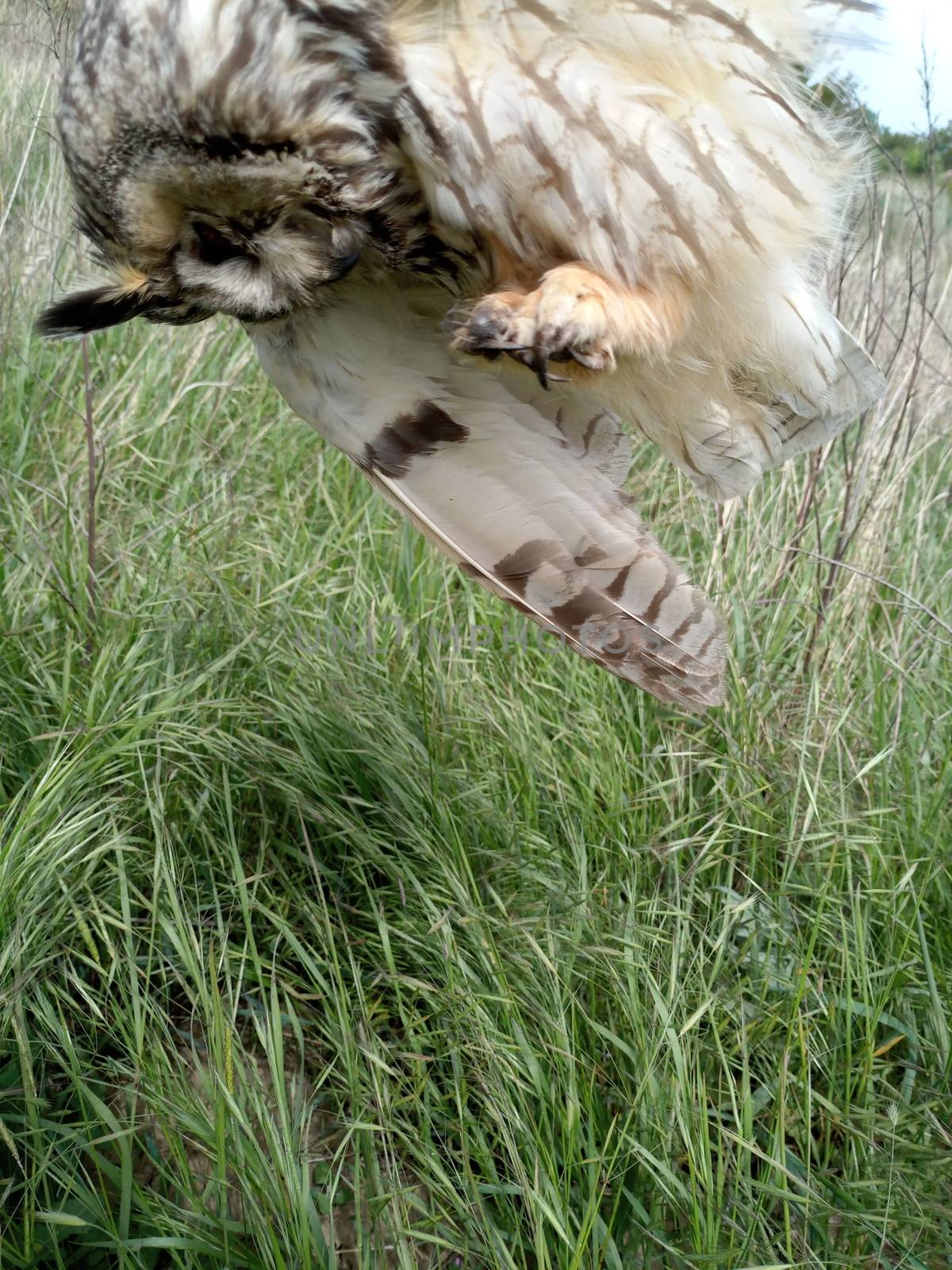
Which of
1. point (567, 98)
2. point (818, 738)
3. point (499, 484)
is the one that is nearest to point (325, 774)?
point (499, 484)

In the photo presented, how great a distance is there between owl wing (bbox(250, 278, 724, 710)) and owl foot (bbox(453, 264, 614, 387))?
65 cm

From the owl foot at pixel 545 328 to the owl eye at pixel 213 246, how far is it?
1.36ft

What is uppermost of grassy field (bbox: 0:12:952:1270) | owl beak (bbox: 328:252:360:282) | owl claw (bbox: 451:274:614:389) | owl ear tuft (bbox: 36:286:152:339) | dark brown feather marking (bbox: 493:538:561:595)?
owl claw (bbox: 451:274:614:389)

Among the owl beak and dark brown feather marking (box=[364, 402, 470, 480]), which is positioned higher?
the owl beak

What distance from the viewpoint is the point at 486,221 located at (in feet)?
6.26

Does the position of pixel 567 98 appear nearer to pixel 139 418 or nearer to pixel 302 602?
pixel 302 602

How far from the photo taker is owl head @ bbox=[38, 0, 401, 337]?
5.65 feet

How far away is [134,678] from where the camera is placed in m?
2.92

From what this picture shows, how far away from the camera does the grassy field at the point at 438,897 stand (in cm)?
223

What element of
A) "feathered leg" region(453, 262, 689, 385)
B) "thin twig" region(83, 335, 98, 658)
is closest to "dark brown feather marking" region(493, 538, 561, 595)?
"feathered leg" region(453, 262, 689, 385)

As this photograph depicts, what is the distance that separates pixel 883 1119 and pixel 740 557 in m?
1.74

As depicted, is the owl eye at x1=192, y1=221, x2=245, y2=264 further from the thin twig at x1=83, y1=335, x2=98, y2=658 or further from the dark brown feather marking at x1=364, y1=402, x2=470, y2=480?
the thin twig at x1=83, y1=335, x2=98, y2=658

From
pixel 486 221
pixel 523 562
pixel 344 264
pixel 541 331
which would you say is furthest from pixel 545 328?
pixel 523 562

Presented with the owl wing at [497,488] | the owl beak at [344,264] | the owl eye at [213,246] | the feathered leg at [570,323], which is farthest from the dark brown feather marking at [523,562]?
the owl eye at [213,246]
